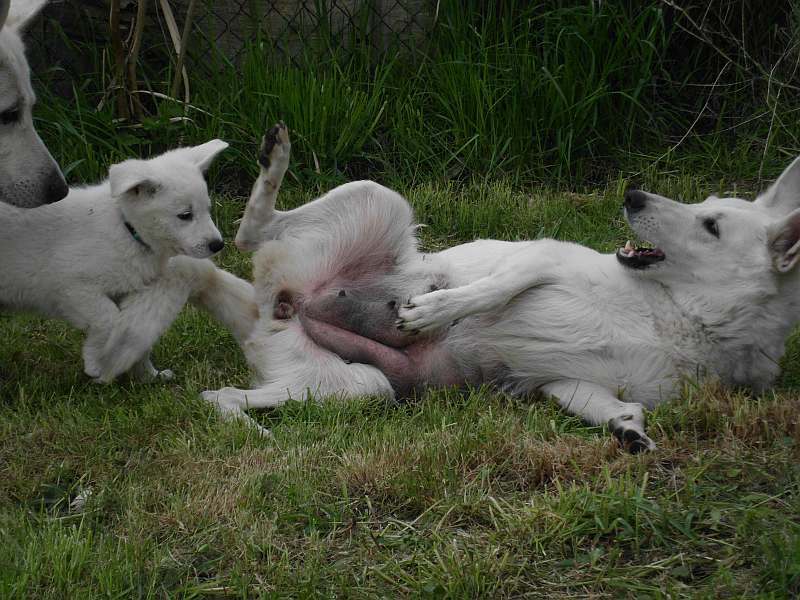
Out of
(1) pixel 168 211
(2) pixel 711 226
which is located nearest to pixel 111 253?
(1) pixel 168 211

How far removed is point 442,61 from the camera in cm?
655

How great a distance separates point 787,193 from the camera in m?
3.96

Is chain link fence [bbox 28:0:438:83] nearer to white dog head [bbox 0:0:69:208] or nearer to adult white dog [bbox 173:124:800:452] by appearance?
white dog head [bbox 0:0:69:208]

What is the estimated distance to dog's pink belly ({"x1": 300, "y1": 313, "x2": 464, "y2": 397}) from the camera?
155 inches

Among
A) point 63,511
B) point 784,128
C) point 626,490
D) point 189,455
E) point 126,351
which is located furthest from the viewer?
point 784,128

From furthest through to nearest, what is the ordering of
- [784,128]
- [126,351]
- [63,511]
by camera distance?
[784,128]
[126,351]
[63,511]

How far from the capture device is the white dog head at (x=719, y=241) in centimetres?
368

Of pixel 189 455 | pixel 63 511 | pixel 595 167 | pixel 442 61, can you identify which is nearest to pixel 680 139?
pixel 595 167

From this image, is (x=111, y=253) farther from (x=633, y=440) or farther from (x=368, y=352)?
(x=633, y=440)

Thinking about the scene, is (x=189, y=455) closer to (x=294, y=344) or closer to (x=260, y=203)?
(x=294, y=344)

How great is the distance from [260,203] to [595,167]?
3056 millimetres

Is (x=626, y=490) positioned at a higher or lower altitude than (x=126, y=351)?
higher

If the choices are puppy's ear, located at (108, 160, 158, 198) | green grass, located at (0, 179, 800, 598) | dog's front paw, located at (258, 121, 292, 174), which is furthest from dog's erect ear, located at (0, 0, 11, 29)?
green grass, located at (0, 179, 800, 598)

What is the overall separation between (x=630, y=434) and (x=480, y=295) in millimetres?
803
